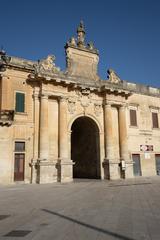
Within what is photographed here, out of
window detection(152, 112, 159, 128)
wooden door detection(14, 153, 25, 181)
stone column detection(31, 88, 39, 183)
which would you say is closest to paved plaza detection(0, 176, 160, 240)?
wooden door detection(14, 153, 25, 181)

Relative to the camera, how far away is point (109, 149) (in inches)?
902

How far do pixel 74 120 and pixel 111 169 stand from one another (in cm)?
564

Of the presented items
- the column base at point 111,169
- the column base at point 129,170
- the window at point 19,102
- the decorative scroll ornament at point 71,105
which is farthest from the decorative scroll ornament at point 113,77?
the window at point 19,102

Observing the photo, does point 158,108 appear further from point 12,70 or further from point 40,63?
point 12,70

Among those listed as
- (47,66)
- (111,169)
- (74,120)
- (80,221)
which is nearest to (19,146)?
(74,120)

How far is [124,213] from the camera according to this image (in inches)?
301

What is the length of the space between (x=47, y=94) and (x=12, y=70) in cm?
344

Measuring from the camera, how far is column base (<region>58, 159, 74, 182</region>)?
19625mm

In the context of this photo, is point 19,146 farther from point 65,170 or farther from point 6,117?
point 65,170

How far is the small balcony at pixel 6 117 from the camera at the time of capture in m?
18.6

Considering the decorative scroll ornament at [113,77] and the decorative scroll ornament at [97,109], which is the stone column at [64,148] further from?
the decorative scroll ornament at [113,77]

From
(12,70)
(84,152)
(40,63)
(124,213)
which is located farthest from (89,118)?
(124,213)

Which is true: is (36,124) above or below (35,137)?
above

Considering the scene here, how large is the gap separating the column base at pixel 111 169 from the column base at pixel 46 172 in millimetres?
5208
